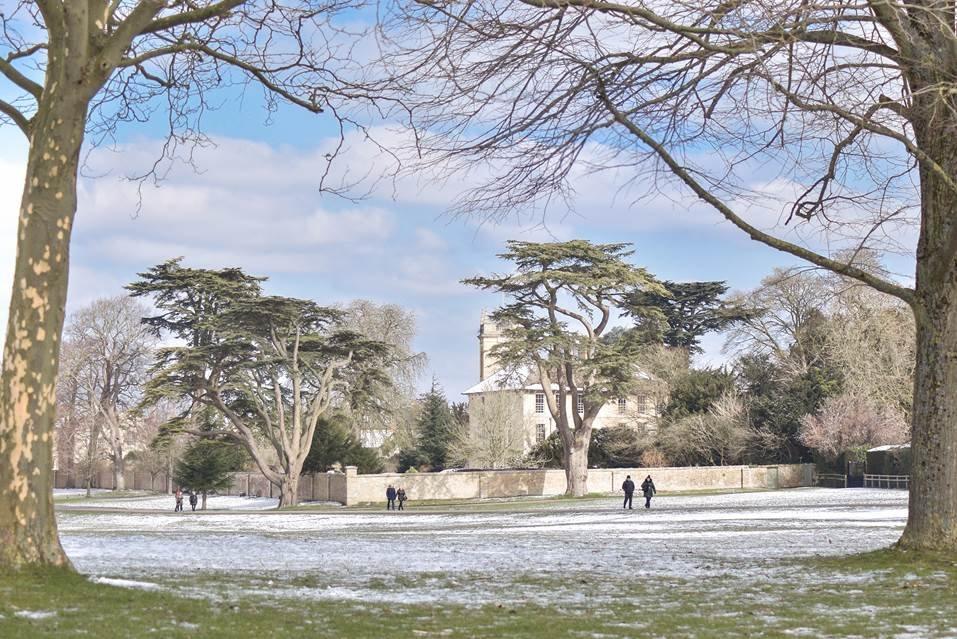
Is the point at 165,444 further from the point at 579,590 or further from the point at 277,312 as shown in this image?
the point at 579,590

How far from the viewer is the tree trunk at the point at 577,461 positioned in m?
50.2

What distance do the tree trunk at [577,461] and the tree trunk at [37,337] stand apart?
4070 centimetres

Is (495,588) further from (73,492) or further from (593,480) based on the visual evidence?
(73,492)

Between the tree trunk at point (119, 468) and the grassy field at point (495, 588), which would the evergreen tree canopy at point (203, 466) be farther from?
the grassy field at point (495, 588)

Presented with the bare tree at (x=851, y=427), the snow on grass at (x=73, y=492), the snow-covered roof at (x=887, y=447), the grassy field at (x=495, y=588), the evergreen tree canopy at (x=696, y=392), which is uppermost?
the evergreen tree canopy at (x=696, y=392)

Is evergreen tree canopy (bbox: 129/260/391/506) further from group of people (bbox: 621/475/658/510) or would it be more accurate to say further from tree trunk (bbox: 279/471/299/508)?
group of people (bbox: 621/475/658/510)

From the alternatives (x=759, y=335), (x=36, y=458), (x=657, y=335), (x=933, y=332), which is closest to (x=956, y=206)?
(x=933, y=332)

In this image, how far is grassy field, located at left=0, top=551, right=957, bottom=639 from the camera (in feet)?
26.7

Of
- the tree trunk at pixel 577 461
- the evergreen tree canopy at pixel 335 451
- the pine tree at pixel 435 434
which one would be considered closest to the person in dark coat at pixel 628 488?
the tree trunk at pixel 577 461

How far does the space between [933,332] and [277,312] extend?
3581cm

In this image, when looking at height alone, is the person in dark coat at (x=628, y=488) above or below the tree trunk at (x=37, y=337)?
below

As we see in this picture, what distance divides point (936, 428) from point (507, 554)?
262 inches

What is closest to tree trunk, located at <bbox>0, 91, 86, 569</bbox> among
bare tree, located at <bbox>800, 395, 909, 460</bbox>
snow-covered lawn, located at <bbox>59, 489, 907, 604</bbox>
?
snow-covered lawn, located at <bbox>59, 489, 907, 604</bbox>

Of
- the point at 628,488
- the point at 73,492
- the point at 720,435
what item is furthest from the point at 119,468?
the point at 628,488
